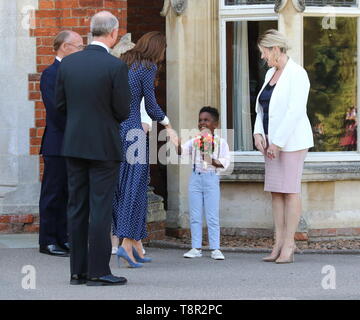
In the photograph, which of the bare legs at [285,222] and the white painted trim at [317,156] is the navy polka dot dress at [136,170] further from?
the white painted trim at [317,156]

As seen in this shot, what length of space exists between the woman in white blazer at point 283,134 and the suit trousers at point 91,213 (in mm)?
1894

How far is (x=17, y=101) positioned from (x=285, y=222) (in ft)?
9.80

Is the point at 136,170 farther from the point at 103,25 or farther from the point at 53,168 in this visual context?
the point at 103,25

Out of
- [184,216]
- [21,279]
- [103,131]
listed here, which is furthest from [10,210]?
[103,131]

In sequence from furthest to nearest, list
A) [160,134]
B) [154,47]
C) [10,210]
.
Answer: [160,134]
[10,210]
[154,47]

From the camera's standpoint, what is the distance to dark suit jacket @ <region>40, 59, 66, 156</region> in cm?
909

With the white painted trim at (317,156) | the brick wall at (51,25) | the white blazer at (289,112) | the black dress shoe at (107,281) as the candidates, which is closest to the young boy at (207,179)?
the white blazer at (289,112)

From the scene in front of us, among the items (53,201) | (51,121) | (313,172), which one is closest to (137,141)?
(51,121)

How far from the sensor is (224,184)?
10336mm

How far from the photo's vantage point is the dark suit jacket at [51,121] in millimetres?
9086

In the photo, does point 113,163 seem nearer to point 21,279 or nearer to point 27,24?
point 21,279
